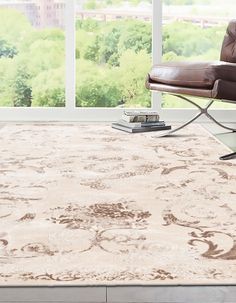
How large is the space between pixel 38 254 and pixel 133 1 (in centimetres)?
350

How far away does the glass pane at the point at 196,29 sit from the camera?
4809mm

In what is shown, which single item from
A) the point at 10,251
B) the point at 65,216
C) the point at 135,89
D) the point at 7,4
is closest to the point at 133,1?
the point at 135,89

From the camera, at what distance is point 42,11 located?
487 centimetres

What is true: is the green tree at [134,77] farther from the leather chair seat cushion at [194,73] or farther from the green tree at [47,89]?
the leather chair seat cushion at [194,73]

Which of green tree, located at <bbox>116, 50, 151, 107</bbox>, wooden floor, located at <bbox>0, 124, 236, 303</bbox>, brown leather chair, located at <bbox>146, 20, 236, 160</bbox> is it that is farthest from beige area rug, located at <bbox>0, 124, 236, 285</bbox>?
green tree, located at <bbox>116, 50, 151, 107</bbox>

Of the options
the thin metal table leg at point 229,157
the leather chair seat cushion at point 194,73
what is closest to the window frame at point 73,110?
the leather chair seat cushion at point 194,73

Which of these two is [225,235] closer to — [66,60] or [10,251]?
[10,251]

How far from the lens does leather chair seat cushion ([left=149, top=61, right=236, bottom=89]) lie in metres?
3.19

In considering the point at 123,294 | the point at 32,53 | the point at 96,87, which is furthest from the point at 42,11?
the point at 123,294

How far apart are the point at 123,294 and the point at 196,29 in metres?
3.71

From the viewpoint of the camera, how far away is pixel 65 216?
1.99 metres

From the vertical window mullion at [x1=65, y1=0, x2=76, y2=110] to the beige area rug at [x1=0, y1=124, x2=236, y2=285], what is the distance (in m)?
1.39

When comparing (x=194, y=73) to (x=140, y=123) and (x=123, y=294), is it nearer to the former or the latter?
(x=140, y=123)

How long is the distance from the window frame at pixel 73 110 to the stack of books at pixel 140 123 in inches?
26.9
